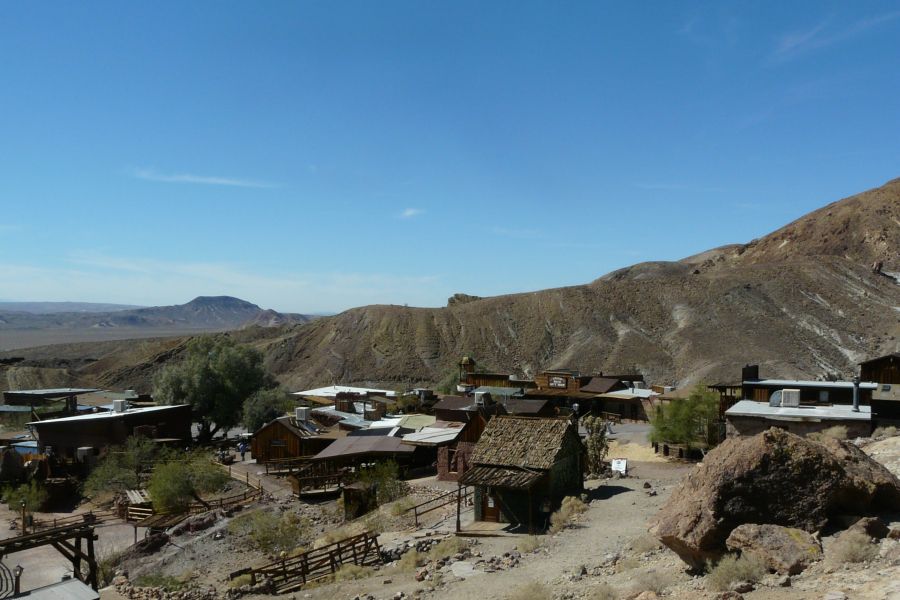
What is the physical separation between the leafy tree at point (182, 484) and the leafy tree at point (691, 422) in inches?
867

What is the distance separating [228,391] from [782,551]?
51.2m

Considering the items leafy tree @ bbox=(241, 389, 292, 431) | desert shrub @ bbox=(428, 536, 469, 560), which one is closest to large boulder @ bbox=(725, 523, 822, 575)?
desert shrub @ bbox=(428, 536, 469, 560)

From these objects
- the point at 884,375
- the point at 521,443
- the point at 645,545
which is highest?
the point at 884,375

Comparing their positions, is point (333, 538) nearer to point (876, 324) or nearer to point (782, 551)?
point (782, 551)

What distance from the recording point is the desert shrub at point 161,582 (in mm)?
21422

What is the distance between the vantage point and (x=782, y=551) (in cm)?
1112

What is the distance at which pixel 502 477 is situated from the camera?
2331 centimetres

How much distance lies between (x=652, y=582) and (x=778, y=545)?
2.19m

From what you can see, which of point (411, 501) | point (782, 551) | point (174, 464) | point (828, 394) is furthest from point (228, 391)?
point (782, 551)

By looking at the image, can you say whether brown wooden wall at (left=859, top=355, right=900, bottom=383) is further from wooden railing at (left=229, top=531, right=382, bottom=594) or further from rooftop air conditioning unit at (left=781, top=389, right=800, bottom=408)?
wooden railing at (left=229, top=531, right=382, bottom=594)

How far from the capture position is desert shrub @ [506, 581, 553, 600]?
43.8 ft

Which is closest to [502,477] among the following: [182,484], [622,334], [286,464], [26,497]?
[182,484]

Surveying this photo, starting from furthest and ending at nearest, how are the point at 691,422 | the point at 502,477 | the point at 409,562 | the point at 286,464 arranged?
the point at 286,464 < the point at 691,422 < the point at 502,477 < the point at 409,562

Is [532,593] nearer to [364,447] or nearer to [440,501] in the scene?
[440,501]
